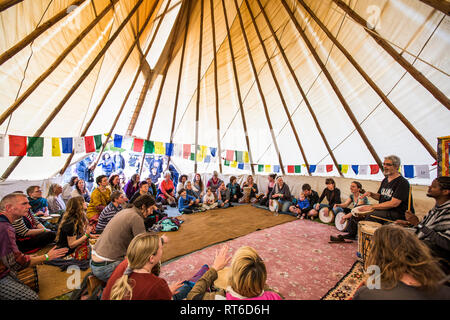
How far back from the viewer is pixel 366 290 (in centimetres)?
104

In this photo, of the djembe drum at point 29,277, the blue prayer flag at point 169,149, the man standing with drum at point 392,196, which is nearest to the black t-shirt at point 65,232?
the djembe drum at point 29,277

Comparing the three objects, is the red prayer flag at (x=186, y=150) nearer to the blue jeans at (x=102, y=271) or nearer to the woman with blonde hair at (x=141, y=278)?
the blue jeans at (x=102, y=271)

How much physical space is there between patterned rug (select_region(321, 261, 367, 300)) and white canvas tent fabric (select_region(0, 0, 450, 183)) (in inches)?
121

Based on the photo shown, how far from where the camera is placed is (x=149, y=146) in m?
6.77

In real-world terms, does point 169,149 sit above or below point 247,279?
above

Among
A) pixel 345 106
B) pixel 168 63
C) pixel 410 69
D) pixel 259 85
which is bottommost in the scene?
pixel 345 106

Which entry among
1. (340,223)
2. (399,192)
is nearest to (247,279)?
(399,192)

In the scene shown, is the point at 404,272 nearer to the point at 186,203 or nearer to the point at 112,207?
the point at 112,207

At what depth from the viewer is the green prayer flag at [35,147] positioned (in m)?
4.34

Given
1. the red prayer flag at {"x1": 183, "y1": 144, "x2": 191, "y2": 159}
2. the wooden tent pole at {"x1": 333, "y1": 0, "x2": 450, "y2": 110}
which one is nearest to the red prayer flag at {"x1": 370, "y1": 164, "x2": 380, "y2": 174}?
the wooden tent pole at {"x1": 333, "y1": 0, "x2": 450, "y2": 110}

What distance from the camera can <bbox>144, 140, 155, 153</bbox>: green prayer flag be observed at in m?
6.67

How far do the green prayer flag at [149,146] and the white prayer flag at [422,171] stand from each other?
→ 7.22 meters

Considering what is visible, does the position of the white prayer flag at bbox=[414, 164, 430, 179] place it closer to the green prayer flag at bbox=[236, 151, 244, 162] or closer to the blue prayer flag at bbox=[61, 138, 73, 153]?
the green prayer flag at bbox=[236, 151, 244, 162]

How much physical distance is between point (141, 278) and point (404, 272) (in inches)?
56.7
